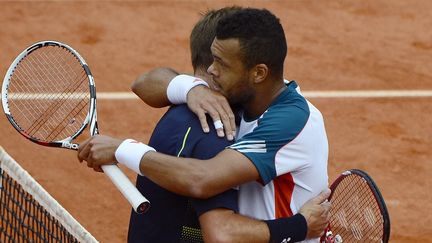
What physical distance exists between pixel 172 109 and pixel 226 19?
1.94 ft

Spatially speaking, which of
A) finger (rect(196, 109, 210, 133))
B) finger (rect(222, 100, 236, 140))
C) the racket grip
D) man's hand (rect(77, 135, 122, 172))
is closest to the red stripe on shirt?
finger (rect(222, 100, 236, 140))

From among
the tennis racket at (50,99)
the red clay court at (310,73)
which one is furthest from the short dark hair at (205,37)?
the red clay court at (310,73)

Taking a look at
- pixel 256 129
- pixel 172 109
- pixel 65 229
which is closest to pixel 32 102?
pixel 65 229

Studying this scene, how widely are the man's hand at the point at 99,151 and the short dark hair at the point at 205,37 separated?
661 mm

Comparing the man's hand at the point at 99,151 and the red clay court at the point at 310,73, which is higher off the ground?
the man's hand at the point at 99,151

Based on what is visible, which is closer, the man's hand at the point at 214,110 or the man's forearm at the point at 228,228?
the man's forearm at the point at 228,228

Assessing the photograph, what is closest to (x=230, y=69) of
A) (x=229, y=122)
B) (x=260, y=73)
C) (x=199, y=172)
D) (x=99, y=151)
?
(x=260, y=73)

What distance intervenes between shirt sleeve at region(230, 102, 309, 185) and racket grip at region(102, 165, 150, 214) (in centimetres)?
54

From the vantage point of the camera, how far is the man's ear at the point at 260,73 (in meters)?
5.41

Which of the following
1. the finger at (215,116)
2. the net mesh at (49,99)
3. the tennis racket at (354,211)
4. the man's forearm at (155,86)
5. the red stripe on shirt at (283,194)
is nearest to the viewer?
the finger at (215,116)

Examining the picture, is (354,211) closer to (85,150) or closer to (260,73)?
(260,73)

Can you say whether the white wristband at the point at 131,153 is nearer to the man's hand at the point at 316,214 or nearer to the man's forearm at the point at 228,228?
the man's forearm at the point at 228,228

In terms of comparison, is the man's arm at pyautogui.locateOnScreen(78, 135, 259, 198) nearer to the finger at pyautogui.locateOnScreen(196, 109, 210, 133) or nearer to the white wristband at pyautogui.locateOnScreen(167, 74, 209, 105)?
the finger at pyautogui.locateOnScreen(196, 109, 210, 133)

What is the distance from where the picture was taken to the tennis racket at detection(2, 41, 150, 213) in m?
6.40
